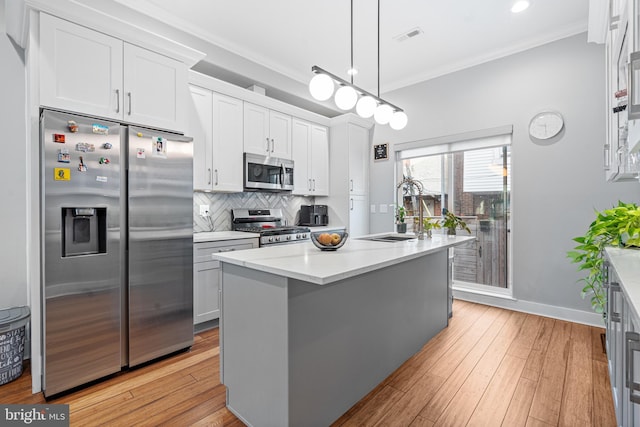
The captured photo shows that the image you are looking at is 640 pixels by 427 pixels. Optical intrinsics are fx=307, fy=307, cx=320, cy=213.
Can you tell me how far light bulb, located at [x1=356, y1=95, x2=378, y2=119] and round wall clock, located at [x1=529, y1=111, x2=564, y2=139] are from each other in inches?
88.0

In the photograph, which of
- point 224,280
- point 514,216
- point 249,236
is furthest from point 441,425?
point 514,216

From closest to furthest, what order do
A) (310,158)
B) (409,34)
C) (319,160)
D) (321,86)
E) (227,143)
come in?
(321,86) < (409,34) < (227,143) < (310,158) < (319,160)

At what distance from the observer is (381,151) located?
189 inches

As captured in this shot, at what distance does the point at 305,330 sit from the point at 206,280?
1.71 metres

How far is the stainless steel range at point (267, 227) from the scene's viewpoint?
3.40 m

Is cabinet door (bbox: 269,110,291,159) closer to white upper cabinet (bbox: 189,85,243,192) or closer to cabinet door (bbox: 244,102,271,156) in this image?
cabinet door (bbox: 244,102,271,156)

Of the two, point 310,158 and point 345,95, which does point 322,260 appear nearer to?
point 345,95

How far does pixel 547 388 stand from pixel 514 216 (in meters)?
2.07

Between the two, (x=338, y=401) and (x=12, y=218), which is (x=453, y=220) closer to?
(x=338, y=401)

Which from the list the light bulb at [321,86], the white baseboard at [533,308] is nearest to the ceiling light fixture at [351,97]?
the light bulb at [321,86]

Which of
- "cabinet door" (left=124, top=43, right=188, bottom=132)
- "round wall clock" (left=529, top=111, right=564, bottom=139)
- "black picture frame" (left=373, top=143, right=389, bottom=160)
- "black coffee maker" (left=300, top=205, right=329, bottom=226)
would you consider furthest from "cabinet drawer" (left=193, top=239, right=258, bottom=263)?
"round wall clock" (left=529, top=111, right=564, bottom=139)

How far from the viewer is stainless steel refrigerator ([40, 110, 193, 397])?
1938 millimetres

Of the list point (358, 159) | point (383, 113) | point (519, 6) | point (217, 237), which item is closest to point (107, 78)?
point (217, 237)

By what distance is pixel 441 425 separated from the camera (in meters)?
1.69
